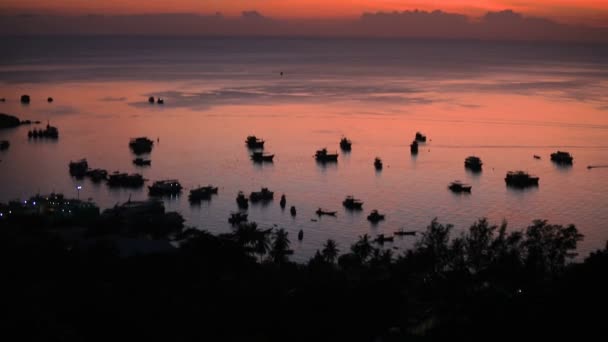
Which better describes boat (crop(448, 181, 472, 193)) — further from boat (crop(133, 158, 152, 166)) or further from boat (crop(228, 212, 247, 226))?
boat (crop(133, 158, 152, 166))

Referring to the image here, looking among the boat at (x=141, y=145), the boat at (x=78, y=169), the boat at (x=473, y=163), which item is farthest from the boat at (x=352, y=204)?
the boat at (x=141, y=145)

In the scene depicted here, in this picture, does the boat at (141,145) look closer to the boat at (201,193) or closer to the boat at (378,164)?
the boat at (201,193)

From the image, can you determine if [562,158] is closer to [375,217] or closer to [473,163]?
[473,163]

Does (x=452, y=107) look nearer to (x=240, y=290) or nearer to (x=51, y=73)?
(x=240, y=290)

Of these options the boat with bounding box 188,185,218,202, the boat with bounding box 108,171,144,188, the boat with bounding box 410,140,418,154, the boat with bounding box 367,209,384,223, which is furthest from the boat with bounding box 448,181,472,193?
the boat with bounding box 108,171,144,188

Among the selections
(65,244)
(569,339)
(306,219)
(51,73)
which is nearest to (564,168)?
(306,219)

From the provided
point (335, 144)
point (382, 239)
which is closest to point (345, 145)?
point (335, 144)
